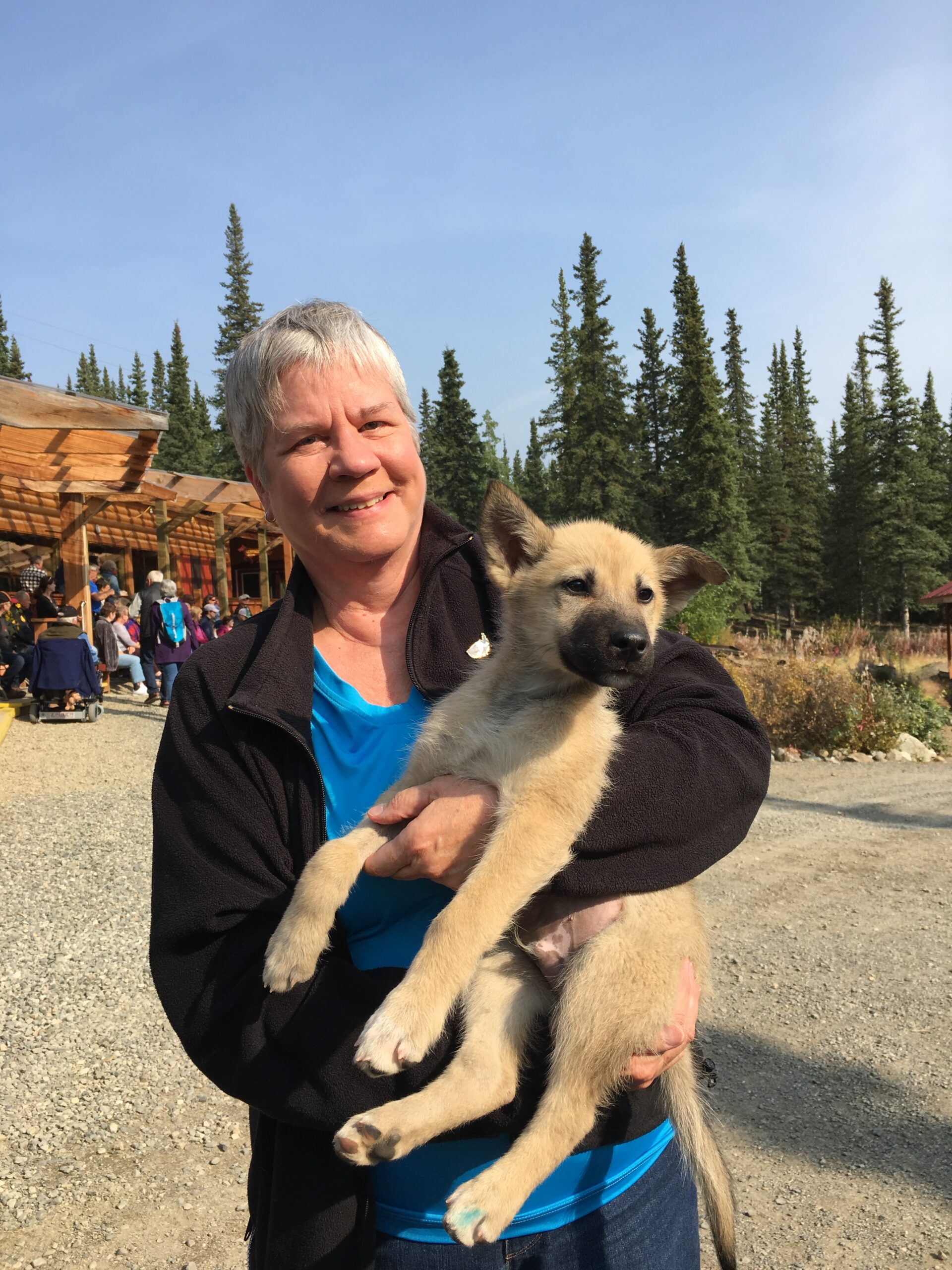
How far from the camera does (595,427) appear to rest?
150 feet

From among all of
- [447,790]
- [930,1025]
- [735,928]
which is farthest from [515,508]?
[735,928]

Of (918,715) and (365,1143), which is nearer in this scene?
(365,1143)

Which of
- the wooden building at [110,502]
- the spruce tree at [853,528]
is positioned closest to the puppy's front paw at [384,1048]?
the wooden building at [110,502]

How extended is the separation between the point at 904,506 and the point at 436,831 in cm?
4874

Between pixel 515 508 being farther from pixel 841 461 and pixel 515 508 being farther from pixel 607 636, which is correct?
pixel 841 461

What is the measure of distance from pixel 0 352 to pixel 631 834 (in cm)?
6776

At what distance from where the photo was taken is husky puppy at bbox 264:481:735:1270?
6.09 feet

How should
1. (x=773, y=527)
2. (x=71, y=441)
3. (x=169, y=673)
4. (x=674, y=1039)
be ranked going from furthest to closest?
(x=773, y=527), (x=169, y=673), (x=71, y=441), (x=674, y=1039)

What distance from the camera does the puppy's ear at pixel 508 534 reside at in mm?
2779

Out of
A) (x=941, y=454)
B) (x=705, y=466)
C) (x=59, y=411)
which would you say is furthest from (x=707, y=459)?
(x=59, y=411)

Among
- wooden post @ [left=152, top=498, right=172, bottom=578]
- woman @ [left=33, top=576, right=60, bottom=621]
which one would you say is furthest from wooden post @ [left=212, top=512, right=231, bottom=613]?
woman @ [left=33, top=576, right=60, bottom=621]

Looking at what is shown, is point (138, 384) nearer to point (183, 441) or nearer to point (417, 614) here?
point (183, 441)

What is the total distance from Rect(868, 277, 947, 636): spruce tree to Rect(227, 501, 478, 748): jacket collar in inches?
1858

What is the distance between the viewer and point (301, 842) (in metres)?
2.06
